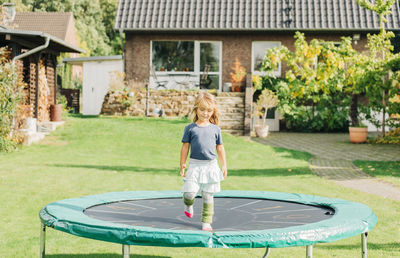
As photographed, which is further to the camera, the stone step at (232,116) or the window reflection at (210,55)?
the window reflection at (210,55)

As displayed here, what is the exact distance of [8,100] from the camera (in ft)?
35.4

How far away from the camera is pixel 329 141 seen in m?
14.3

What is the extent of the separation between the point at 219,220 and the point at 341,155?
823 cm

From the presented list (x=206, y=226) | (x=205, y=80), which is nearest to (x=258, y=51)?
(x=205, y=80)

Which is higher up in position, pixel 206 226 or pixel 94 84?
pixel 94 84

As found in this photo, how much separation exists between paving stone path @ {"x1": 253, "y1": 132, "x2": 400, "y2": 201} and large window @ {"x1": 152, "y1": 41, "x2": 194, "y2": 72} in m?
4.71

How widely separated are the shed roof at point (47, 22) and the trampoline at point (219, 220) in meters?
25.6

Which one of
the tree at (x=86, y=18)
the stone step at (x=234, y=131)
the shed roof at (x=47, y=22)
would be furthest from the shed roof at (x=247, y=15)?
the tree at (x=86, y=18)

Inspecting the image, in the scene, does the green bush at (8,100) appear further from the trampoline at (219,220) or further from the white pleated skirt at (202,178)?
the white pleated skirt at (202,178)

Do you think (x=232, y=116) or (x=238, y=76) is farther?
(x=238, y=76)

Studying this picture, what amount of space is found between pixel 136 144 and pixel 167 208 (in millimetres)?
7736

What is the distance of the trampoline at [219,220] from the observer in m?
2.92

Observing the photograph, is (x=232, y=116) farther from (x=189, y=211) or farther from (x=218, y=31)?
(x=189, y=211)

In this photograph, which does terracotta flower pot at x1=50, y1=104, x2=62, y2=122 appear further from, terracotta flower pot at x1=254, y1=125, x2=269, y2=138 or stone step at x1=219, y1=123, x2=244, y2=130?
terracotta flower pot at x1=254, y1=125, x2=269, y2=138
